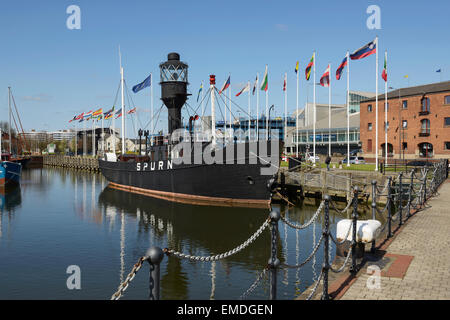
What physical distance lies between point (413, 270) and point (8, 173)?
39319 mm

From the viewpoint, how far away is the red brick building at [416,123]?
147ft

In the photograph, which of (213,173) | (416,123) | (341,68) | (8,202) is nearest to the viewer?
(213,173)

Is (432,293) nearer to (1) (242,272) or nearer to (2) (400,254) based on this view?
(2) (400,254)

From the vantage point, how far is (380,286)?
668 centimetres

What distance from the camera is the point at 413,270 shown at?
24.6 feet

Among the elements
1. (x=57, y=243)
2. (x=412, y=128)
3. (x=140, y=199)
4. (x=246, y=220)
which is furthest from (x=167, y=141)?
(x=412, y=128)

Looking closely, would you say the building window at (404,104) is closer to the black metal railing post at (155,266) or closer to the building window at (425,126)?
the building window at (425,126)

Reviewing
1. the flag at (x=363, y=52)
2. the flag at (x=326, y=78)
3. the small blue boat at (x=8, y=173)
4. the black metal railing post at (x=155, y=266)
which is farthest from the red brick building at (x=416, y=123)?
the black metal railing post at (x=155, y=266)

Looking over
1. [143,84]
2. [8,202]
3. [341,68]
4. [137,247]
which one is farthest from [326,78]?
[8,202]

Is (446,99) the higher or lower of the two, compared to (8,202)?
higher

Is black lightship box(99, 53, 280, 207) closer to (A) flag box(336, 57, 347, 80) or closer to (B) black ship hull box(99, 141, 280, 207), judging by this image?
(B) black ship hull box(99, 141, 280, 207)

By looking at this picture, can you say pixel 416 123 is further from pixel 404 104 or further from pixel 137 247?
pixel 137 247

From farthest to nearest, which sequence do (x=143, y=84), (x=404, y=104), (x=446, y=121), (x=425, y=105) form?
(x=404, y=104) < (x=425, y=105) < (x=446, y=121) < (x=143, y=84)
